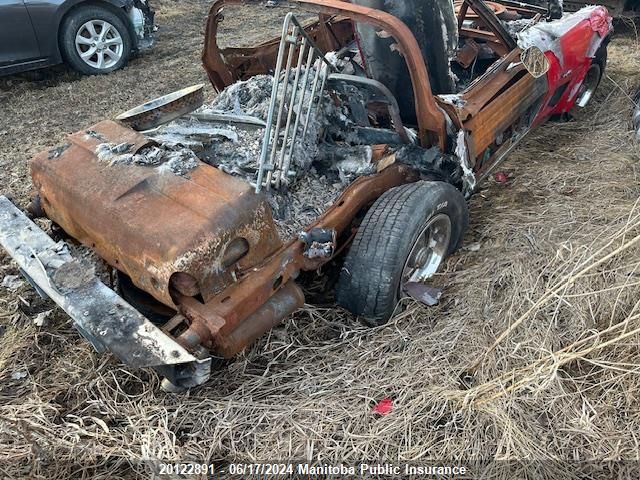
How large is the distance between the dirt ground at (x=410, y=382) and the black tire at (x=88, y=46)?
397 cm

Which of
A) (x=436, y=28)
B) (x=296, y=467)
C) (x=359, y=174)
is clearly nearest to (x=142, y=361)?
(x=296, y=467)

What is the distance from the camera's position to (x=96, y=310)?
2428 mm

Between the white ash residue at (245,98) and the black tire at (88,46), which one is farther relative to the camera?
the black tire at (88,46)

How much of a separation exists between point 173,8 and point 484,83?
793 cm

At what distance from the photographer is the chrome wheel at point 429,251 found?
10.7 ft

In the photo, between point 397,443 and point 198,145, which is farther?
point 198,145

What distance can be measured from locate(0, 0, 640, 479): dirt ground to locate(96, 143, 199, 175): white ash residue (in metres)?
1.07

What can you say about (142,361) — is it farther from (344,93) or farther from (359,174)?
(344,93)

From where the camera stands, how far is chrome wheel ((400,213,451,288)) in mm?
3266

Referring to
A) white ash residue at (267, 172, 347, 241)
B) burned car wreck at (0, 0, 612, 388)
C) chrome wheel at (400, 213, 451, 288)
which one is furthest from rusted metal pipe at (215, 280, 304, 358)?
chrome wheel at (400, 213, 451, 288)

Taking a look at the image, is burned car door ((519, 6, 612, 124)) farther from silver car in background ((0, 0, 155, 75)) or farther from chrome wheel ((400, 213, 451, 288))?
silver car in background ((0, 0, 155, 75))

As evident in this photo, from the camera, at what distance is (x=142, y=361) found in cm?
221

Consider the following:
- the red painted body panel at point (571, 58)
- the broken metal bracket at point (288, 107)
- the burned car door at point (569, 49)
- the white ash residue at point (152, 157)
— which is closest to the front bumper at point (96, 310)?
the white ash residue at point (152, 157)

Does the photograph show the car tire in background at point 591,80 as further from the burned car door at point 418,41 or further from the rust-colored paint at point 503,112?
the burned car door at point 418,41
